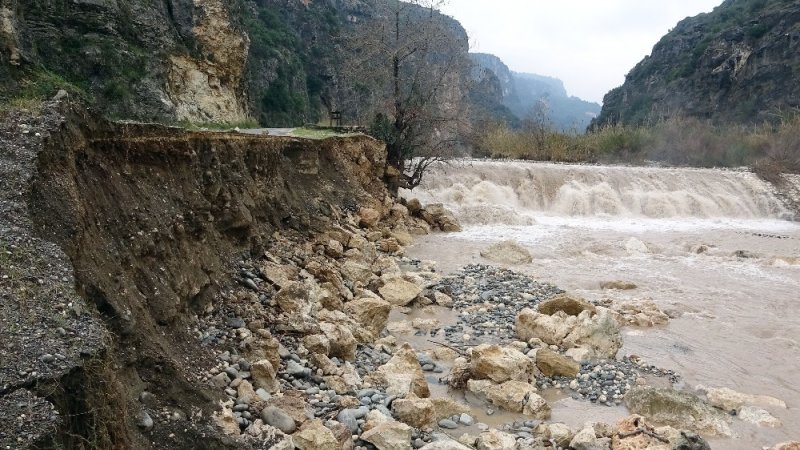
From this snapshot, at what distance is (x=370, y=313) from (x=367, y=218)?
20.1ft

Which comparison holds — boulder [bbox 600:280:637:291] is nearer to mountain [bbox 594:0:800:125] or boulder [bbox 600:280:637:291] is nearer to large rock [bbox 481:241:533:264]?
large rock [bbox 481:241:533:264]

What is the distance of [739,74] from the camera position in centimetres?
5644

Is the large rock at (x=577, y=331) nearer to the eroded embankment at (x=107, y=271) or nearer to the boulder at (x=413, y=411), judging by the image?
the boulder at (x=413, y=411)

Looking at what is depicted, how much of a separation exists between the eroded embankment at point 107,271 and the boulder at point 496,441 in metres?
2.04

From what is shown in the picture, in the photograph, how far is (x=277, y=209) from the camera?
9.08m

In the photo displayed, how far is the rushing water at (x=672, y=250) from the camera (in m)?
6.93

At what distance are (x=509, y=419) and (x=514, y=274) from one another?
18.5 feet

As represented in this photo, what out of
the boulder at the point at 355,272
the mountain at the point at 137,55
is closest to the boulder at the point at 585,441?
the boulder at the point at 355,272

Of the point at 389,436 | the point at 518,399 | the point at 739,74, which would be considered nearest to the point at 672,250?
the point at 518,399

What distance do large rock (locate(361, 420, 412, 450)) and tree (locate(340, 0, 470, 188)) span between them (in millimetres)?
13412

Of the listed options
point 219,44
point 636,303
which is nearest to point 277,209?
point 636,303

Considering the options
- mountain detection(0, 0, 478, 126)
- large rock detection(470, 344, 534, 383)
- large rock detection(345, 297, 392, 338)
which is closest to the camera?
large rock detection(470, 344, 534, 383)

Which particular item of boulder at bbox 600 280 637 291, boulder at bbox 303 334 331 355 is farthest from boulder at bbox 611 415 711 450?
boulder at bbox 600 280 637 291

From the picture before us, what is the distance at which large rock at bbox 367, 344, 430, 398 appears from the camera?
16.9 ft
